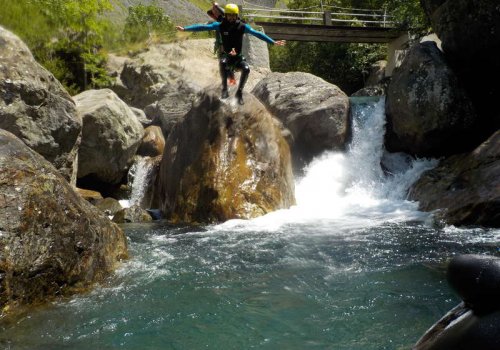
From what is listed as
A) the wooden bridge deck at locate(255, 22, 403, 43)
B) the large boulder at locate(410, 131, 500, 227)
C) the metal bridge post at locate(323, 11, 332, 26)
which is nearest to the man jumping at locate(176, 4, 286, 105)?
the large boulder at locate(410, 131, 500, 227)

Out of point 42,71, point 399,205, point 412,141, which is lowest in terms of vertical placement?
point 399,205

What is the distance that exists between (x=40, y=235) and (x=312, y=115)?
31.4 feet

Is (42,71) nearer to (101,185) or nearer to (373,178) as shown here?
(101,185)

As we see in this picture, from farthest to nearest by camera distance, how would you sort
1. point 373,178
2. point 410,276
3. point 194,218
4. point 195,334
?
1. point 373,178
2. point 194,218
3. point 410,276
4. point 195,334

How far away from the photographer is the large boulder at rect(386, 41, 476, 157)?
38.2ft

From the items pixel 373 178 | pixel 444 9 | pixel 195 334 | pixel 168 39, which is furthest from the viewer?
pixel 168 39

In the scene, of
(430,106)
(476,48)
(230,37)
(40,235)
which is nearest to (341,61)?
(476,48)

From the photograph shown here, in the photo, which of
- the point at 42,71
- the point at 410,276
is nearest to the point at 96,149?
the point at 42,71

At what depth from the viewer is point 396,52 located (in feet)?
82.7

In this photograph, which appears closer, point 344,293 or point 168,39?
point 344,293

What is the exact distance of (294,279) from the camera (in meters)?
5.43

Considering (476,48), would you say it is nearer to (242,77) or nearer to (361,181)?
(361,181)

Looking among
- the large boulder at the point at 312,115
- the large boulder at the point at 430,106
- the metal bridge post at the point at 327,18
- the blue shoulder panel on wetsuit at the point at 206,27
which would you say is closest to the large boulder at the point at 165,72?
the large boulder at the point at 312,115

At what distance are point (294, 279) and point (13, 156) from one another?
135 inches
